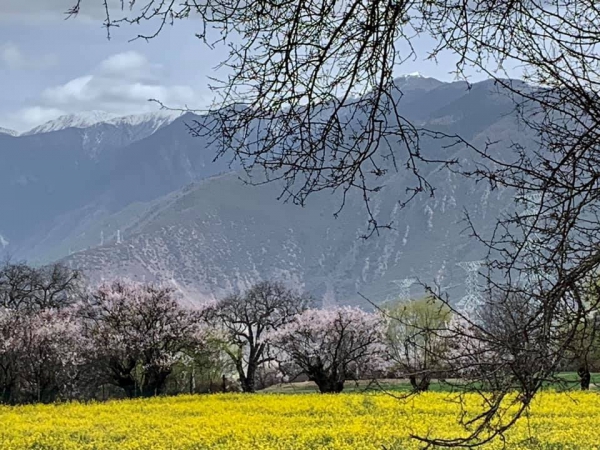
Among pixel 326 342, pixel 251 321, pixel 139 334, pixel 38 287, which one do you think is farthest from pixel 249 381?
pixel 38 287

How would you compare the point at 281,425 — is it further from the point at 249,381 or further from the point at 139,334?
the point at 249,381

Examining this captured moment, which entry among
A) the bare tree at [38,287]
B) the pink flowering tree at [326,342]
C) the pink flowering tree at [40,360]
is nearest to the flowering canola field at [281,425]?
the pink flowering tree at [40,360]

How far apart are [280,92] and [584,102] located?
1190 millimetres

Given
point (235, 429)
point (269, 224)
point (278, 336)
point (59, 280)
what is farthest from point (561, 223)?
point (269, 224)

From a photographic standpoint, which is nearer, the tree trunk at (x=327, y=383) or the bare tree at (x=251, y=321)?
the tree trunk at (x=327, y=383)

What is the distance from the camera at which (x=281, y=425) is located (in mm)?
13945

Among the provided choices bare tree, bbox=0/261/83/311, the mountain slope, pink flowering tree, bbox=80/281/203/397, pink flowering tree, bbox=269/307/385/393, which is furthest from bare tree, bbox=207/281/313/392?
the mountain slope

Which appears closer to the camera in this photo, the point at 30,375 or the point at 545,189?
the point at 545,189

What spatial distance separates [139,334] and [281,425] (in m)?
14.5

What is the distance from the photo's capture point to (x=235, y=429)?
13414 millimetres

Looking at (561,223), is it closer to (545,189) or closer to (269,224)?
(545,189)

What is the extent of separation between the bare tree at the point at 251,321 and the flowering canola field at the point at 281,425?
1472 cm

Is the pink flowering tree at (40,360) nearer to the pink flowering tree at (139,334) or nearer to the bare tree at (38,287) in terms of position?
the pink flowering tree at (139,334)

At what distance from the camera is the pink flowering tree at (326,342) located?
1088 inches
